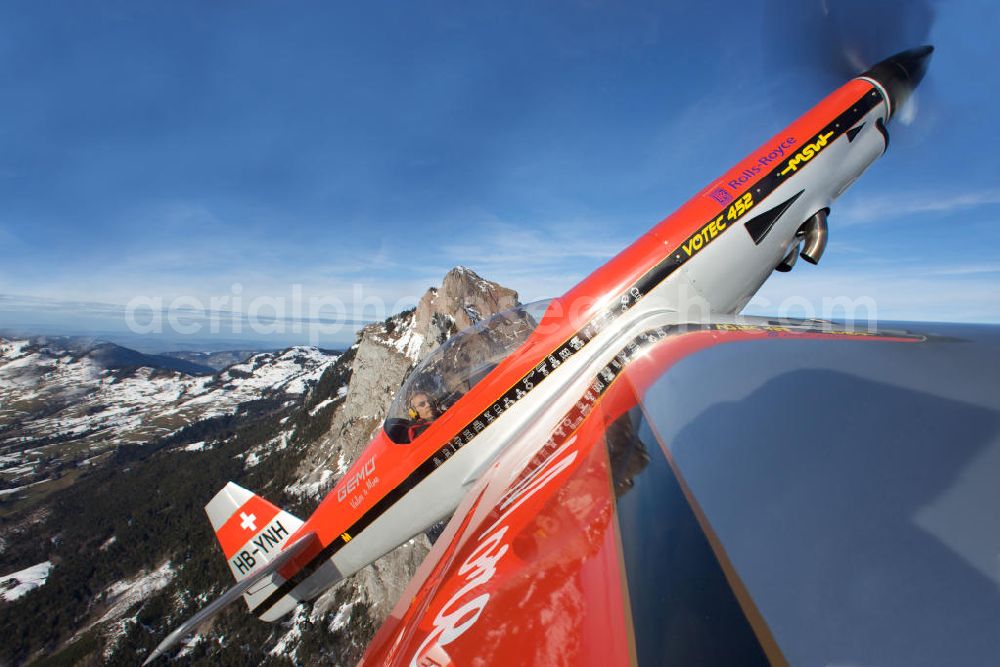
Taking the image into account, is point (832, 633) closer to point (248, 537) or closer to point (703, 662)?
point (703, 662)

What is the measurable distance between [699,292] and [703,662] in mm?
5190

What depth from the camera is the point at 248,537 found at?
7887mm

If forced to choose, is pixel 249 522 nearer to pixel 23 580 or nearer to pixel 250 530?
pixel 250 530

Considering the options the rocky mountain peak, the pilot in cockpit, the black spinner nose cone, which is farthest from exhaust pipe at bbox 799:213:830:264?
the rocky mountain peak

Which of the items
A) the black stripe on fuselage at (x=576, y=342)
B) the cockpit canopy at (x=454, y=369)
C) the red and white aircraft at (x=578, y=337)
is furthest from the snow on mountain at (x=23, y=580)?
the cockpit canopy at (x=454, y=369)

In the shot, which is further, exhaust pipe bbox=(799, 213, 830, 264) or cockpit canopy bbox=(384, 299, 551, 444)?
exhaust pipe bbox=(799, 213, 830, 264)

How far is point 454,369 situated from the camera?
18.5ft

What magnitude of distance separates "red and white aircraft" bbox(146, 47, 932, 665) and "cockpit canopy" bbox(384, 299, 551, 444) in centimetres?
2

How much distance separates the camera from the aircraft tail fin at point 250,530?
7.56 metres

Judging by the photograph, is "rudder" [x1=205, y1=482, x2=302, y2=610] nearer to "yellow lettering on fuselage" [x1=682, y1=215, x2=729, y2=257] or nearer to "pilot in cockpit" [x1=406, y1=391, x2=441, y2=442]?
"pilot in cockpit" [x1=406, y1=391, x2=441, y2=442]

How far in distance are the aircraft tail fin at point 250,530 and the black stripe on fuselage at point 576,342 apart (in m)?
1.89

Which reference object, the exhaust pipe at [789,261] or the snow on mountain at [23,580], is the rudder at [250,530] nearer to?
the exhaust pipe at [789,261]

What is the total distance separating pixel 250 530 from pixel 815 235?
11282mm

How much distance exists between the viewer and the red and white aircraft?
4.95 metres
